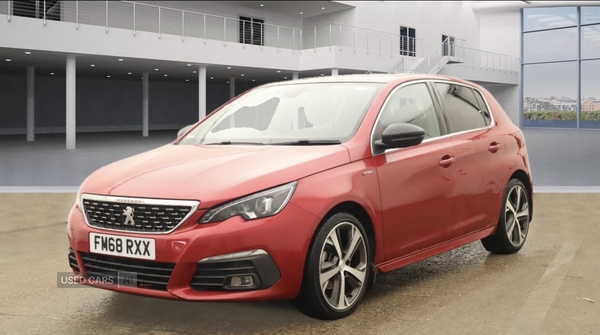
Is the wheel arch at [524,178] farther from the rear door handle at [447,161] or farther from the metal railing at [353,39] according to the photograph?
the metal railing at [353,39]

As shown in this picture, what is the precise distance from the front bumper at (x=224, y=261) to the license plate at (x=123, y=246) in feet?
0.09

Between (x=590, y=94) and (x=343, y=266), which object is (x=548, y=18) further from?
(x=343, y=266)

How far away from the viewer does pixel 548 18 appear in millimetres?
50469

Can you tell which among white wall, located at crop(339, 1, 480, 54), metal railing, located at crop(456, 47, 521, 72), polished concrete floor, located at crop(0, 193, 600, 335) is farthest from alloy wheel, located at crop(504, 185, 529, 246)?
metal railing, located at crop(456, 47, 521, 72)

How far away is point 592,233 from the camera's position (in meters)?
7.42

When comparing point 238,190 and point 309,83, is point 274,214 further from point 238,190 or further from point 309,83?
point 309,83

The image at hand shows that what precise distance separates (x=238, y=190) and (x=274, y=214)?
0.78ft

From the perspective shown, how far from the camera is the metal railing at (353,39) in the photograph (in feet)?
132

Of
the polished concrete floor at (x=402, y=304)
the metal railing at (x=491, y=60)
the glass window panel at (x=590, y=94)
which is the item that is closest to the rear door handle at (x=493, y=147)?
the polished concrete floor at (x=402, y=304)

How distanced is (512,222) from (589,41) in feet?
151

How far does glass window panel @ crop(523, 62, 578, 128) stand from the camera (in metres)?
47.9

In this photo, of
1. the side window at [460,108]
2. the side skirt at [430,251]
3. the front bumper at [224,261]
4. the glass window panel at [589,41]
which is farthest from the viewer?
the glass window panel at [589,41]

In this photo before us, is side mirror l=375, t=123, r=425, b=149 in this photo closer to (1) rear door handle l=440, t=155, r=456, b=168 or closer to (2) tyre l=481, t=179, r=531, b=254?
(1) rear door handle l=440, t=155, r=456, b=168

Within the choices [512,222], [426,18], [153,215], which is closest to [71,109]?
[512,222]
